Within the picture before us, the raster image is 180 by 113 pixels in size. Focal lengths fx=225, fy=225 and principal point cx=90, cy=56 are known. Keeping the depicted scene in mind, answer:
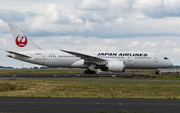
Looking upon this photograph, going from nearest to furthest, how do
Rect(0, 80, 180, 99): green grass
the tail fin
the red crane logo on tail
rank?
Rect(0, 80, 180, 99): green grass → the tail fin → the red crane logo on tail

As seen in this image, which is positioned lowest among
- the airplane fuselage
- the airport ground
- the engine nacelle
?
the airport ground

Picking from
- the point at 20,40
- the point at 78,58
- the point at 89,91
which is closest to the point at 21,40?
the point at 20,40

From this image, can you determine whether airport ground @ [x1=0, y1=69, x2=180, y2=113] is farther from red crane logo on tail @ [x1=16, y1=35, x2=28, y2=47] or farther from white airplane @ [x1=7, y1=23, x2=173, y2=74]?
red crane logo on tail @ [x1=16, y1=35, x2=28, y2=47]

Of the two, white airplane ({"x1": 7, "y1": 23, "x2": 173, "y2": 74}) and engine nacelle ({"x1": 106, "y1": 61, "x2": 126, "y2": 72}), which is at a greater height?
white airplane ({"x1": 7, "y1": 23, "x2": 173, "y2": 74})

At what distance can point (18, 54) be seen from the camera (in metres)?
40.3

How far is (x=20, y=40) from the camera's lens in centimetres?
4238

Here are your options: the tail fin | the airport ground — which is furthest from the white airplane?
the airport ground

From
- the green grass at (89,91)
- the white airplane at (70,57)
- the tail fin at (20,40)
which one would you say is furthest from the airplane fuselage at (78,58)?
the green grass at (89,91)

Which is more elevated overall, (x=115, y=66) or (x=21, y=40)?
(x=21, y=40)

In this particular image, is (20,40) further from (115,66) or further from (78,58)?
(115,66)

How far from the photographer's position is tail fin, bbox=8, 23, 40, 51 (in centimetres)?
4209
